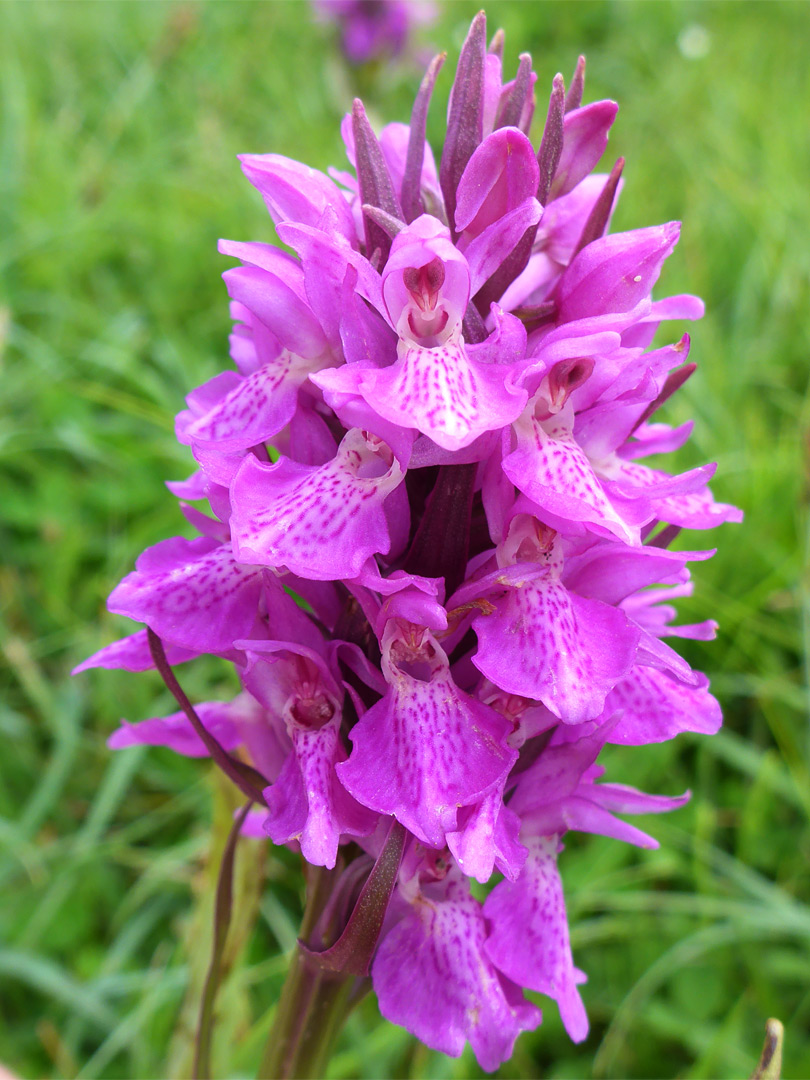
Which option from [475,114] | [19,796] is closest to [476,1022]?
[475,114]

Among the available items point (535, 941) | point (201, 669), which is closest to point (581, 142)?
point (535, 941)

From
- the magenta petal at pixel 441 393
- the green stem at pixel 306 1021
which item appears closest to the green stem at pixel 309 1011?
the green stem at pixel 306 1021

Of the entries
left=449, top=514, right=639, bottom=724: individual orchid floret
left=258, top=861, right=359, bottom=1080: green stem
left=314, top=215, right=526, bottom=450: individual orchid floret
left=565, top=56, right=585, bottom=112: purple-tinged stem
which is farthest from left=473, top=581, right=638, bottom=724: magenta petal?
left=565, top=56, right=585, bottom=112: purple-tinged stem

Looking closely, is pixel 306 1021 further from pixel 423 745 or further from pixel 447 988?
pixel 423 745

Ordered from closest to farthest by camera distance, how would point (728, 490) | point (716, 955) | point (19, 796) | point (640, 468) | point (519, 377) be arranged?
1. point (519, 377)
2. point (640, 468)
3. point (716, 955)
4. point (19, 796)
5. point (728, 490)

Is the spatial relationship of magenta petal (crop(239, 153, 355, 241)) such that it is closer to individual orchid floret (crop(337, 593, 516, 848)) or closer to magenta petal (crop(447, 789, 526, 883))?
individual orchid floret (crop(337, 593, 516, 848))

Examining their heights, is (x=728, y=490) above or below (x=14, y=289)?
below

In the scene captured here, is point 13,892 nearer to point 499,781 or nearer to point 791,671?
point 499,781
